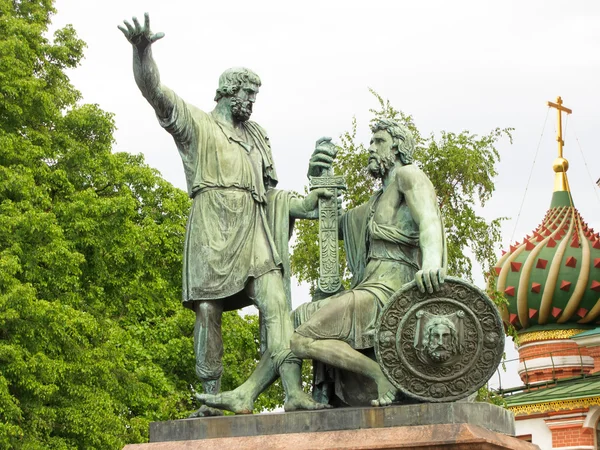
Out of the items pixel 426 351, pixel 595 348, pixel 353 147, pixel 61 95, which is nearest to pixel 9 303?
pixel 61 95

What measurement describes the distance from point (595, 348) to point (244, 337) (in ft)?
51.6

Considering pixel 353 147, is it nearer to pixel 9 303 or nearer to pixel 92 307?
pixel 92 307

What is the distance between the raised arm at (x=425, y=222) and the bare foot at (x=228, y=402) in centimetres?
171

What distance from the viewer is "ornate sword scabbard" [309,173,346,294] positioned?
35.7 ft

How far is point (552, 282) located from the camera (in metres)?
41.1

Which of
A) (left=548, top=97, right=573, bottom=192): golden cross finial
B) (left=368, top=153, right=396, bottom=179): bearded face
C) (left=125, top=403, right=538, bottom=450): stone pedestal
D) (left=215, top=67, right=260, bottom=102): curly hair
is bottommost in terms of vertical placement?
(left=125, top=403, right=538, bottom=450): stone pedestal

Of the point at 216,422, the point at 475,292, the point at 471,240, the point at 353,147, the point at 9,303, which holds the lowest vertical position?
the point at 216,422

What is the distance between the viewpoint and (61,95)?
25.8 metres

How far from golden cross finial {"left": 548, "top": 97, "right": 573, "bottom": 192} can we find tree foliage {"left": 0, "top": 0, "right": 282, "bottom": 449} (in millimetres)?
18911

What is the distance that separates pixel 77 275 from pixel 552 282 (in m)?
21.4

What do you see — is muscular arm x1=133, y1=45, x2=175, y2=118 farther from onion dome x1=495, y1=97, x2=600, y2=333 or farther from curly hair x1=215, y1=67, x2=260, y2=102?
onion dome x1=495, y1=97, x2=600, y2=333

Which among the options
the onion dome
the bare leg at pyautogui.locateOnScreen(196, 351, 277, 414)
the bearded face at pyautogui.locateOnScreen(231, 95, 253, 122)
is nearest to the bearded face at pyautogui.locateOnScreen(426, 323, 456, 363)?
the bare leg at pyautogui.locateOnScreen(196, 351, 277, 414)

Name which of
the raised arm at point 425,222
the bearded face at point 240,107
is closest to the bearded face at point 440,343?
the raised arm at point 425,222

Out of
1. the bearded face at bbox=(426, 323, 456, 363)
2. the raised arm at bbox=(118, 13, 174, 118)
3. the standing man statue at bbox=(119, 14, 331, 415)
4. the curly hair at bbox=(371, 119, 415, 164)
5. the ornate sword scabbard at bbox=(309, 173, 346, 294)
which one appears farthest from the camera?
the curly hair at bbox=(371, 119, 415, 164)
